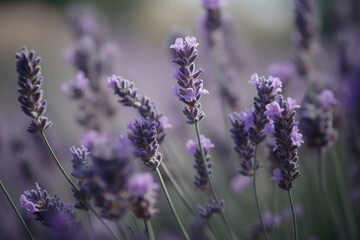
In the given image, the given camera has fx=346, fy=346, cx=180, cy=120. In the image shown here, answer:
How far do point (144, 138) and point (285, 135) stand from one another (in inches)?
21.2

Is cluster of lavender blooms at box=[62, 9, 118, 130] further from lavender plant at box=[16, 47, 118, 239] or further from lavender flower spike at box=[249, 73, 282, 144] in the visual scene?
lavender flower spike at box=[249, 73, 282, 144]

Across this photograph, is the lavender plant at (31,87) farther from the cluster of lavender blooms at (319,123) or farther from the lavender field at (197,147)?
the cluster of lavender blooms at (319,123)

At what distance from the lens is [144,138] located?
135cm

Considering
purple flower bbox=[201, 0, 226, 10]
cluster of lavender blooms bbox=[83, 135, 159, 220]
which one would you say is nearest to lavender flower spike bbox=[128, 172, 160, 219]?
cluster of lavender blooms bbox=[83, 135, 159, 220]

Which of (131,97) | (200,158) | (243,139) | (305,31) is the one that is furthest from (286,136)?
(305,31)

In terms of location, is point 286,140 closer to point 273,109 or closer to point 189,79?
point 273,109

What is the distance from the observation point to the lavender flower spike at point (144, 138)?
53.1 inches

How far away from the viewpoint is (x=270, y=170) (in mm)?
2006

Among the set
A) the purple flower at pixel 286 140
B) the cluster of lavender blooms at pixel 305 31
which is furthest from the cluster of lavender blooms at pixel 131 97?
the cluster of lavender blooms at pixel 305 31

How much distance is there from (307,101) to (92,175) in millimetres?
1550

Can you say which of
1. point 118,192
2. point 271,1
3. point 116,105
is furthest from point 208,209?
point 271,1

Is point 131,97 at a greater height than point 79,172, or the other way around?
point 131,97

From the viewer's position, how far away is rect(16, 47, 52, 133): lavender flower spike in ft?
4.64

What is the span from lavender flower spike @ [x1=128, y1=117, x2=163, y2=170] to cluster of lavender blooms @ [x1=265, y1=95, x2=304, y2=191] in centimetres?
46
